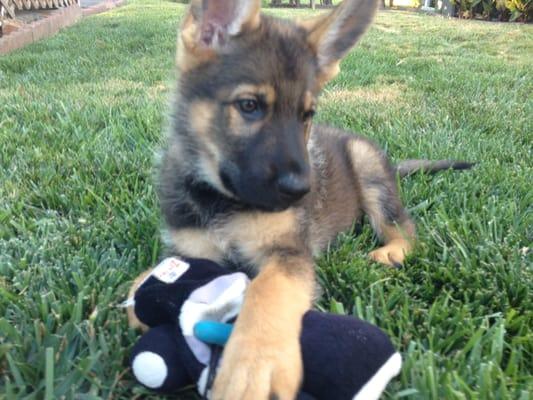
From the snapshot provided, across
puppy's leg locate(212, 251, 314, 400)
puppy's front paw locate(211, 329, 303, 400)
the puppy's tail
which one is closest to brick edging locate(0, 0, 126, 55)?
the puppy's tail

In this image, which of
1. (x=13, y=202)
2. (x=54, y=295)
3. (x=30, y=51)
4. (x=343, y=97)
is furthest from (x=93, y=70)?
(x=54, y=295)

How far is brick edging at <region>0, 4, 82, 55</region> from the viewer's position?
26.8 feet

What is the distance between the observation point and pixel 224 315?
1812 mm

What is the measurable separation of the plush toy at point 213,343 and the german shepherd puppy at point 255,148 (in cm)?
10

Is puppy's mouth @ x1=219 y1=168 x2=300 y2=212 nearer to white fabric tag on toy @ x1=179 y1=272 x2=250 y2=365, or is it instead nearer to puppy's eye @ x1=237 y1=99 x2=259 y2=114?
puppy's eye @ x1=237 y1=99 x2=259 y2=114

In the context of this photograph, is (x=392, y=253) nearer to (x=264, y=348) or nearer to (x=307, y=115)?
(x=307, y=115)

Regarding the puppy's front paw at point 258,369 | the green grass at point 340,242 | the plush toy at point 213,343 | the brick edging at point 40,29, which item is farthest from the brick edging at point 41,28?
the puppy's front paw at point 258,369

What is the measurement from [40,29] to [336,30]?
8.39 metres

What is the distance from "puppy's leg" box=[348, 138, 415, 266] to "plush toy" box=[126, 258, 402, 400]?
98 cm

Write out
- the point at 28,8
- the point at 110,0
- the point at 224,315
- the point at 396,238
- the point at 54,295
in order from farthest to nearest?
the point at 110,0, the point at 28,8, the point at 396,238, the point at 54,295, the point at 224,315

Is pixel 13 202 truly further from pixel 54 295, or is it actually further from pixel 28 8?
pixel 28 8

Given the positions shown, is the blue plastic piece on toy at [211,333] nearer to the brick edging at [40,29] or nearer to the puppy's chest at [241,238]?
the puppy's chest at [241,238]

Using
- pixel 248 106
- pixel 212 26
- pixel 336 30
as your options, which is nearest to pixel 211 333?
pixel 248 106

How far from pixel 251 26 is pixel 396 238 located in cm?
122
